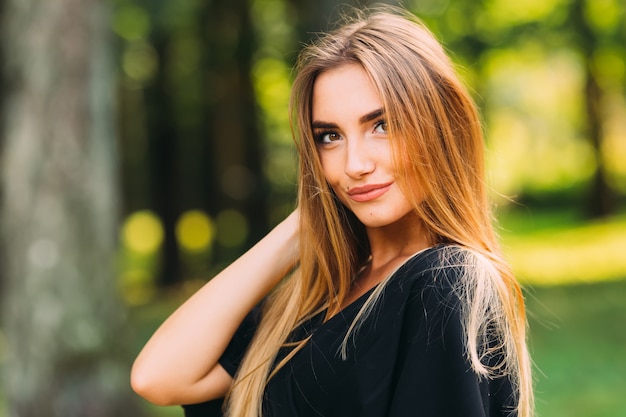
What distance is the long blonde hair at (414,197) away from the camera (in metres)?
2.01

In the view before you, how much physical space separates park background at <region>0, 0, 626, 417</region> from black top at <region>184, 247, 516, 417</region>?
694 mm

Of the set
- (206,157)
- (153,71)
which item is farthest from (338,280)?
(206,157)

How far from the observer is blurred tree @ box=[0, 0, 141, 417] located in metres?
6.21

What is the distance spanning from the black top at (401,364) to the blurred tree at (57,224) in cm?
441

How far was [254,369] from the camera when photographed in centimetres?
230

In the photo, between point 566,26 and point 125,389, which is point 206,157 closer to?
point 566,26

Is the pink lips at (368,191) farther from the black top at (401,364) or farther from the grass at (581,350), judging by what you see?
the grass at (581,350)

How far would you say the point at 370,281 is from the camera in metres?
2.37

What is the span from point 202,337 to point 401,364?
0.66 meters

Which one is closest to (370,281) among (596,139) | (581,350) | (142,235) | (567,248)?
(581,350)

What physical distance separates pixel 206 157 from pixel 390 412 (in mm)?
16198

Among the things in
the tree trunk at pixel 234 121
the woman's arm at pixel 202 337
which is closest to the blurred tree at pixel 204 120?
the tree trunk at pixel 234 121

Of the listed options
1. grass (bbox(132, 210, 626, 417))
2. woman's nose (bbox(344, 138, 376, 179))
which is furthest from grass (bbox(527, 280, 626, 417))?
woman's nose (bbox(344, 138, 376, 179))

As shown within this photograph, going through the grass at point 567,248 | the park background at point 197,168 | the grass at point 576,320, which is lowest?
the grass at point 567,248
